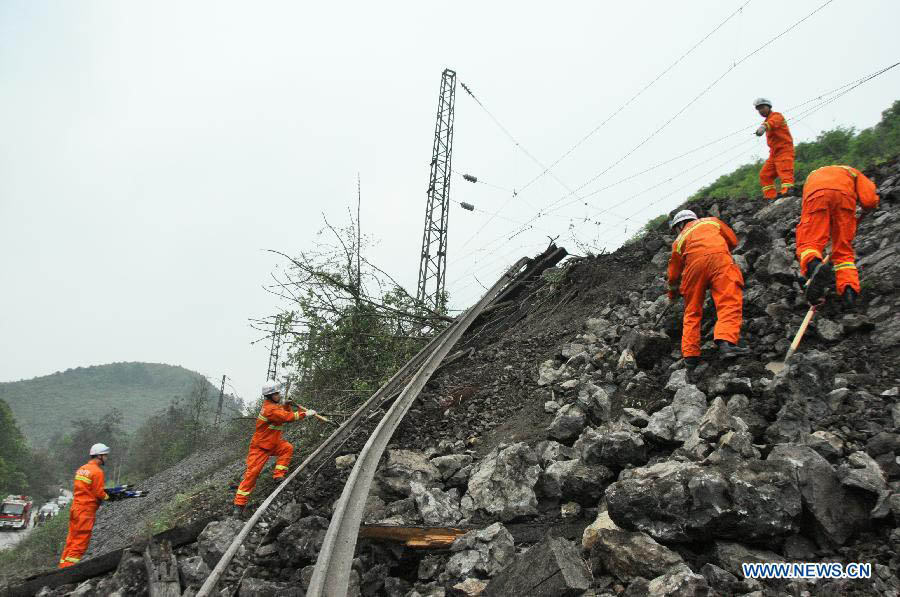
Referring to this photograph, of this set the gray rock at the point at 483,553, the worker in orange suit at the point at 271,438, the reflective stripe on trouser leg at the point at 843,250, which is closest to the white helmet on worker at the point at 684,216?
the reflective stripe on trouser leg at the point at 843,250

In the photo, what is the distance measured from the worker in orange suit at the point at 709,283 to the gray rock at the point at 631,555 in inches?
79.5

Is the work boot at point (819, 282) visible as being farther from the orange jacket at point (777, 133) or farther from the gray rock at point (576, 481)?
the orange jacket at point (777, 133)

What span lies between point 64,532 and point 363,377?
15.6 meters

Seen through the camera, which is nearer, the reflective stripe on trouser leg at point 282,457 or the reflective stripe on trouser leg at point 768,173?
the reflective stripe on trouser leg at point 282,457

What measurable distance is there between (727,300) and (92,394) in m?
196

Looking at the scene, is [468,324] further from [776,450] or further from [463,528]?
[776,450]

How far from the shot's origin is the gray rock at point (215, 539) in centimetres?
398

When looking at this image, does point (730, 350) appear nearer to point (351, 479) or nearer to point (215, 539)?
point (351, 479)

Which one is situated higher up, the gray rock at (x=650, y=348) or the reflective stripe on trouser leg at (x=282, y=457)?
the gray rock at (x=650, y=348)

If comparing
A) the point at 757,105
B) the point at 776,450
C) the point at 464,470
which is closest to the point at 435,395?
the point at 464,470

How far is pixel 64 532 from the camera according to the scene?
52.3 feet

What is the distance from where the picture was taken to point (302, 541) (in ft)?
11.3

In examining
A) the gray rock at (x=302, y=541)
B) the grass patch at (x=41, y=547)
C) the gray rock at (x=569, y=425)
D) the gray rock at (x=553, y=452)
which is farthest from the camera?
the grass patch at (x=41, y=547)

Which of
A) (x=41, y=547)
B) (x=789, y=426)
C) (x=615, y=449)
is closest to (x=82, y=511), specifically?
(x=615, y=449)
